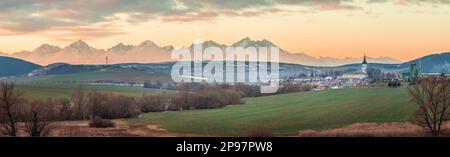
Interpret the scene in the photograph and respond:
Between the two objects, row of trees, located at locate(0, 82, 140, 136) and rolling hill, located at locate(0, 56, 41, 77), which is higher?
rolling hill, located at locate(0, 56, 41, 77)

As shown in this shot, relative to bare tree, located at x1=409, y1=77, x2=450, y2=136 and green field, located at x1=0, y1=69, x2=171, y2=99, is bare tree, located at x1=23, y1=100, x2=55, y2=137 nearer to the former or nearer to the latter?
green field, located at x1=0, y1=69, x2=171, y2=99

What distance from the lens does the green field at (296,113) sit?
1750 centimetres

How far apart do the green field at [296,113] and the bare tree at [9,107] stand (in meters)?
4.65

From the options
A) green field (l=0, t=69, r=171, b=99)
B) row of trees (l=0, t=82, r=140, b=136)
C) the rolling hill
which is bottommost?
row of trees (l=0, t=82, r=140, b=136)

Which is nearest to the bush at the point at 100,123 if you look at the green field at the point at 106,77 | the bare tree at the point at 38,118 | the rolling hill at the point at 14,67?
the bare tree at the point at 38,118

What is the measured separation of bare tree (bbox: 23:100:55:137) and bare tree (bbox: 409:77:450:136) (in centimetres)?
1350

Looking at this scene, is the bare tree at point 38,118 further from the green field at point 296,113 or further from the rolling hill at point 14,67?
the green field at point 296,113

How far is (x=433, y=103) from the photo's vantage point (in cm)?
1836

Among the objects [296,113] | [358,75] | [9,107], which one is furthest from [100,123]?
[358,75]

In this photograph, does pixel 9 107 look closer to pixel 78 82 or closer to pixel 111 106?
pixel 111 106

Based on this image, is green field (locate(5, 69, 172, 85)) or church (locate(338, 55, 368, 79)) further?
green field (locate(5, 69, 172, 85))

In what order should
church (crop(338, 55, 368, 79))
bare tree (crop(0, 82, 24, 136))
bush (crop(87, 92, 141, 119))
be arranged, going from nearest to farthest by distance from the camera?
bare tree (crop(0, 82, 24, 136)) < bush (crop(87, 92, 141, 119)) < church (crop(338, 55, 368, 79))

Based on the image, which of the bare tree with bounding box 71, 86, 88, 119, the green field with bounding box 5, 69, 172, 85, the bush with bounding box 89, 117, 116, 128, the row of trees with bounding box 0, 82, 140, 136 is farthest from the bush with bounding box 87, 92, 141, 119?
the green field with bounding box 5, 69, 172, 85

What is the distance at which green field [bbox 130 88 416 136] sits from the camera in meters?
17.5
